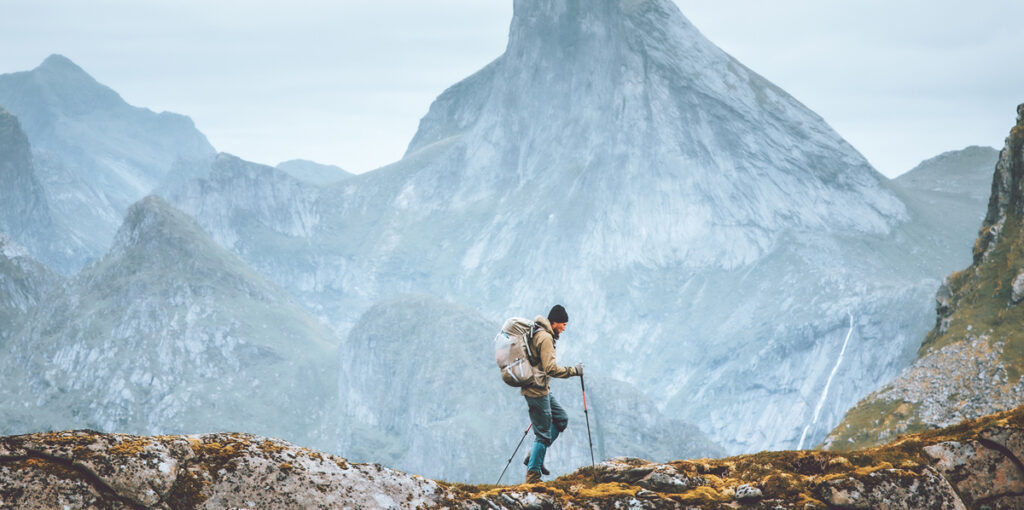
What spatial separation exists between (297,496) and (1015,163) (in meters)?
180

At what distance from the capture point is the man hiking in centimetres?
2494

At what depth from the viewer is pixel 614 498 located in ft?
74.3

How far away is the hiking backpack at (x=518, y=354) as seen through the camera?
81.5ft

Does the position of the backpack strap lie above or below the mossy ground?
above

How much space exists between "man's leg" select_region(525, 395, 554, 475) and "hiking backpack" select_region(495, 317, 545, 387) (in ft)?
3.35

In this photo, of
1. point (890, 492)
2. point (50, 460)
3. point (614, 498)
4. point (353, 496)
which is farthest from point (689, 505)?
point (50, 460)

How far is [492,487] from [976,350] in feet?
484

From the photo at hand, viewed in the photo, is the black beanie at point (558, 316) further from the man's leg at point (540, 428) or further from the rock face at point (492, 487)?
the rock face at point (492, 487)

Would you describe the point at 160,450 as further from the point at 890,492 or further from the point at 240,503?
the point at 890,492

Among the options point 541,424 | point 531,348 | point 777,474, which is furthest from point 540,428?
point 777,474

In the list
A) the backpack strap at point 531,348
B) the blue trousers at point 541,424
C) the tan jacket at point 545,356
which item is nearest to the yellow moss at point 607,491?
the blue trousers at point 541,424

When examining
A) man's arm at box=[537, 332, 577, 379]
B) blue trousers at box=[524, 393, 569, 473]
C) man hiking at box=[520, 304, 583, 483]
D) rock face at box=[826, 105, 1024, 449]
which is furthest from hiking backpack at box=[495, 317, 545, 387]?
rock face at box=[826, 105, 1024, 449]

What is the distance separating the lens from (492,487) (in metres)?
24.6

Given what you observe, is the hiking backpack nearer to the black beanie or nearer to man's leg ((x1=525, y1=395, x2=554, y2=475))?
the black beanie
